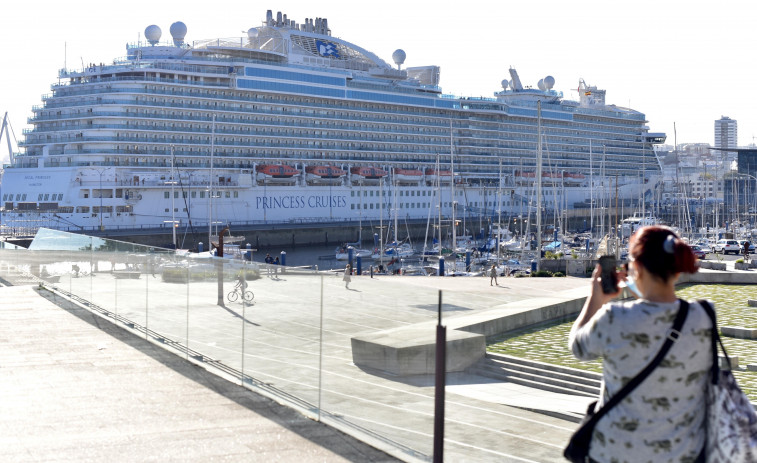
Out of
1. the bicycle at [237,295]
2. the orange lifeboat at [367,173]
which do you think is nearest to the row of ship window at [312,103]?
the orange lifeboat at [367,173]

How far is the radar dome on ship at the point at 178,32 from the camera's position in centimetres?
6022

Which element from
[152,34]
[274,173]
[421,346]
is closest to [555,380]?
[421,346]

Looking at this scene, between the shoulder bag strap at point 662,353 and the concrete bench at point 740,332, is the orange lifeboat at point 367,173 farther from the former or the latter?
the shoulder bag strap at point 662,353

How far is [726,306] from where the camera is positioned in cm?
1633

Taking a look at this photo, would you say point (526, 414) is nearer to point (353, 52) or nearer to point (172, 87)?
point (172, 87)

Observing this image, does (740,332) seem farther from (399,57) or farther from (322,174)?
(399,57)

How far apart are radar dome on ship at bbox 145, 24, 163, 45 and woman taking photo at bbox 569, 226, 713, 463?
59103 mm

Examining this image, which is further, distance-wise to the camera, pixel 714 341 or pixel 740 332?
pixel 740 332

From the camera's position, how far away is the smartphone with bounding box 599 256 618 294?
335 cm

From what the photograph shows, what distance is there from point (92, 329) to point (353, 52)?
63.1 metres

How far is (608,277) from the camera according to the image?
336 centimetres

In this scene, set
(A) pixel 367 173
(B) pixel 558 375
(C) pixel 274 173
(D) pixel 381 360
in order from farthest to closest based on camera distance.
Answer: (A) pixel 367 173 < (C) pixel 274 173 < (B) pixel 558 375 < (D) pixel 381 360

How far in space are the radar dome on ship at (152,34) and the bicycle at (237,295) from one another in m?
53.7

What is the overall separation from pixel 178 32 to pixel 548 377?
186ft
